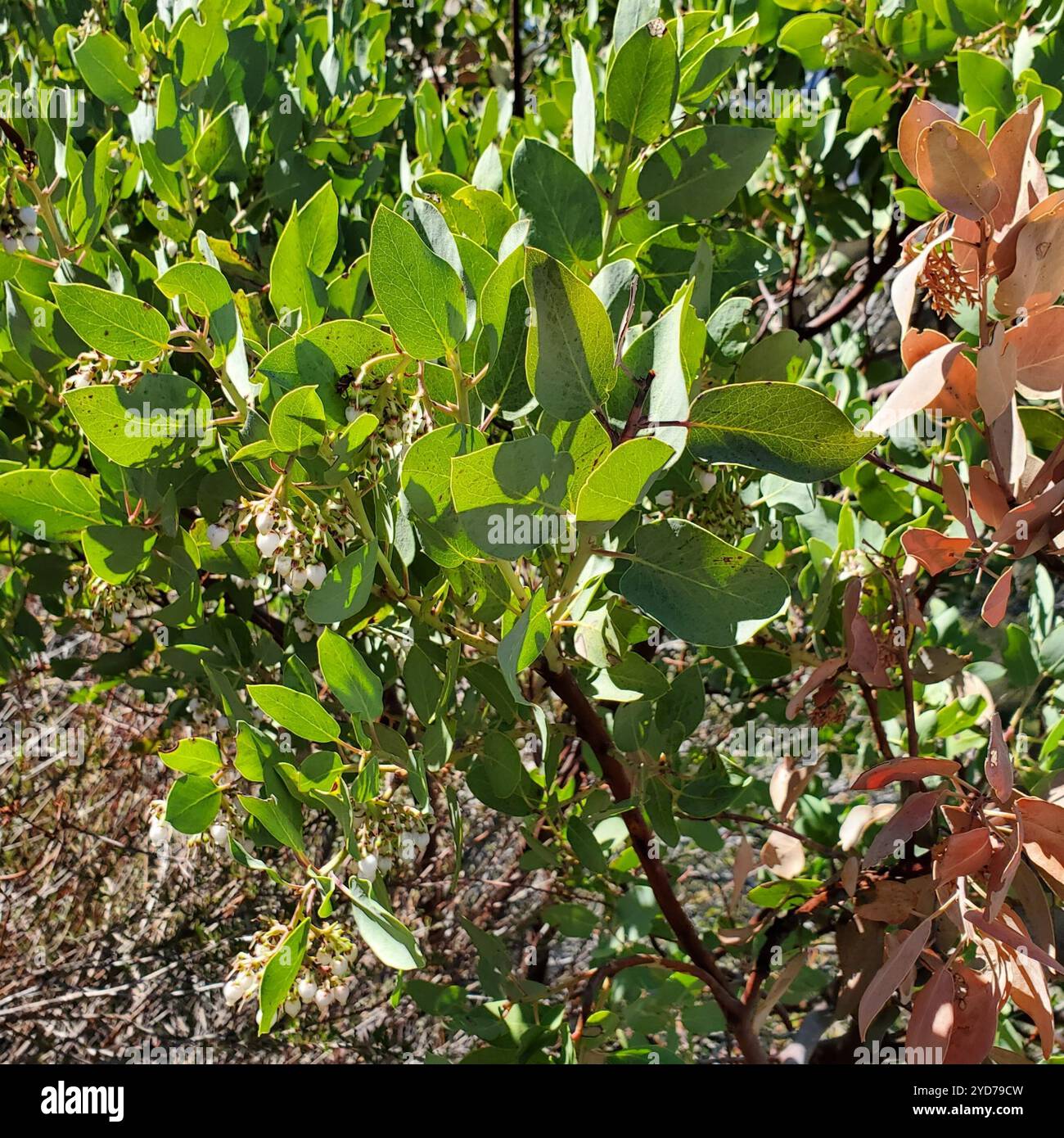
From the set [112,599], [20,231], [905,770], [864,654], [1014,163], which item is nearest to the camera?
[1014,163]

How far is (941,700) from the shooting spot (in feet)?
4.60

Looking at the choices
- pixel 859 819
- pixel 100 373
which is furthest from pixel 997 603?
pixel 100 373

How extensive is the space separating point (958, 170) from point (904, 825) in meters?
0.49

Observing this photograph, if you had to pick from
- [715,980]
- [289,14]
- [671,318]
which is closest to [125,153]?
[289,14]

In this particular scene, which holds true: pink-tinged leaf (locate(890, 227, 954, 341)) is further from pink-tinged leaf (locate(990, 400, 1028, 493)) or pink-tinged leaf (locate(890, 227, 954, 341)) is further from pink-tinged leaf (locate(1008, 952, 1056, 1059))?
pink-tinged leaf (locate(1008, 952, 1056, 1059))

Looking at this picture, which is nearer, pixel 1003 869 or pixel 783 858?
pixel 1003 869

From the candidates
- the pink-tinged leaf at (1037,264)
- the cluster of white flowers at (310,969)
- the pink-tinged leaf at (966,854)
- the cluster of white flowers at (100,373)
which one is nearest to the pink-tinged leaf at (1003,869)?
the pink-tinged leaf at (966,854)

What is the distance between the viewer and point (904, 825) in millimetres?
786

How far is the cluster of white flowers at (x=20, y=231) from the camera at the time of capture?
121 centimetres

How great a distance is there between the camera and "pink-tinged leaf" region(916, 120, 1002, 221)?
67cm

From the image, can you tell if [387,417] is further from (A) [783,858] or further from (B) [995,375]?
(A) [783,858]

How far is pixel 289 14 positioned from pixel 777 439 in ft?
4.55

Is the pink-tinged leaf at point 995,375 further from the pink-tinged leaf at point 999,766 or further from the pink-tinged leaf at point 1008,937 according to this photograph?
the pink-tinged leaf at point 1008,937
